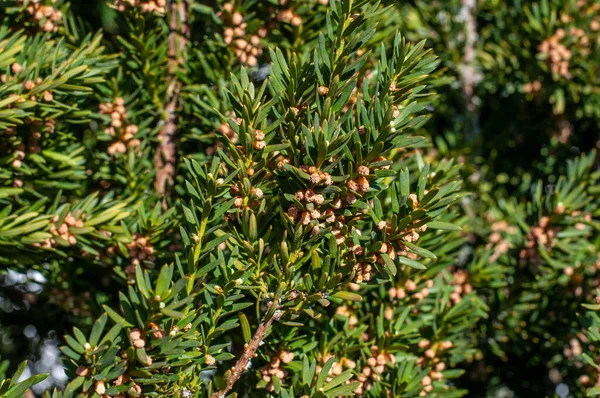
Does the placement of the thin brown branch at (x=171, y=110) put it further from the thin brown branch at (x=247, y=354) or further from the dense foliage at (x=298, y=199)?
the thin brown branch at (x=247, y=354)

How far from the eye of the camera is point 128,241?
783mm

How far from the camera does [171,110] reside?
88 cm

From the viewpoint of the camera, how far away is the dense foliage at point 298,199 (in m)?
0.60

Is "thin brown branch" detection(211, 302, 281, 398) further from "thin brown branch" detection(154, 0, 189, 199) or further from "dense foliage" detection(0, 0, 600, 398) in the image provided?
"thin brown branch" detection(154, 0, 189, 199)

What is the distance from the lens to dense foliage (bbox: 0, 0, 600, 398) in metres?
0.60

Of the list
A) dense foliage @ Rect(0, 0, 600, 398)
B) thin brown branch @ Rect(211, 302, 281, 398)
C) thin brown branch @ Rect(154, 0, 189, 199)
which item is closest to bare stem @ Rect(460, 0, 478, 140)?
dense foliage @ Rect(0, 0, 600, 398)

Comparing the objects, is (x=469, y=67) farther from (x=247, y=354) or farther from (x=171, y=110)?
(x=247, y=354)

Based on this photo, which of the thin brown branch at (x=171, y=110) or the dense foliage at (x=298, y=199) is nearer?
the dense foliage at (x=298, y=199)

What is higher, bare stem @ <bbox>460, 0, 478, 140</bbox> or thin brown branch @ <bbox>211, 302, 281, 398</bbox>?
bare stem @ <bbox>460, 0, 478, 140</bbox>

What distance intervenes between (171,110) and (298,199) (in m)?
0.36

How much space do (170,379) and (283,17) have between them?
50cm

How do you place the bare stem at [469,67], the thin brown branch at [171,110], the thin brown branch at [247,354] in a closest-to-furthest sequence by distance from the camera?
the thin brown branch at [247,354] < the thin brown branch at [171,110] < the bare stem at [469,67]

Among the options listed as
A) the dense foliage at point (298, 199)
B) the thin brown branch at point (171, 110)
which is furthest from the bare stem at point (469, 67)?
the thin brown branch at point (171, 110)

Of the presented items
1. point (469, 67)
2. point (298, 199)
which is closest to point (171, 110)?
point (298, 199)
